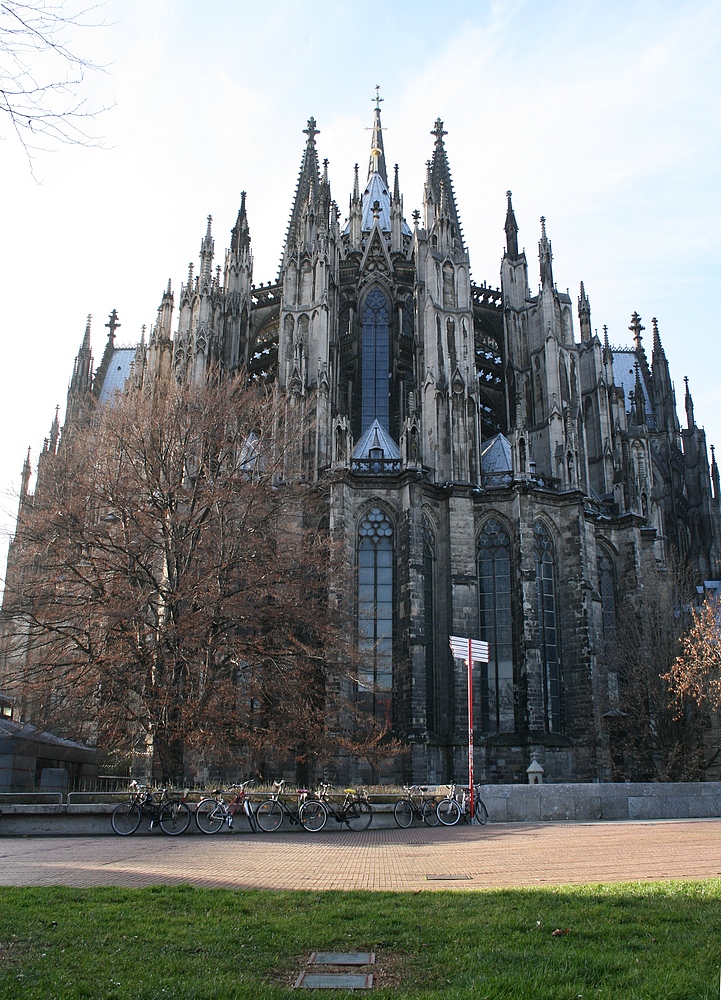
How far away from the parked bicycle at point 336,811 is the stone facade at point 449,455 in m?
8.25

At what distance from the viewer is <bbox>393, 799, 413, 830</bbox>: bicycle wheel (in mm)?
18609

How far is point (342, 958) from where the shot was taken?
601 cm

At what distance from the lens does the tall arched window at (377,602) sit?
107 ft

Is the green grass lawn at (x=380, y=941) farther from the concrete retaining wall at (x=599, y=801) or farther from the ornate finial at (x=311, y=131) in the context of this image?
the ornate finial at (x=311, y=131)

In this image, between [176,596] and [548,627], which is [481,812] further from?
[548,627]

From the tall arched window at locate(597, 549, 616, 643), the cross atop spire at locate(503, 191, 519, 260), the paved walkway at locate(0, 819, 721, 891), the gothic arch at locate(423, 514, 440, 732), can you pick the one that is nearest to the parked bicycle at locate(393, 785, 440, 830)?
the paved walkway at locate(0, 819, 721, 891)

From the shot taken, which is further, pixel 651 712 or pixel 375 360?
pixel 375 360

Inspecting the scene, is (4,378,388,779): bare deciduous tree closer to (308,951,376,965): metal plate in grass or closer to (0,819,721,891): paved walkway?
(0,819,721,891): paved walkway

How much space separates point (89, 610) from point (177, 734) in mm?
3816

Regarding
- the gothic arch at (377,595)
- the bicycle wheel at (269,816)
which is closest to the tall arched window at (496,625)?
the gothic arch at (377,595)

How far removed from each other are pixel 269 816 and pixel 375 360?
2874 centimetres

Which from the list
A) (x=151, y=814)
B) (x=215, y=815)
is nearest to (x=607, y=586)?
(x=215, y=815)

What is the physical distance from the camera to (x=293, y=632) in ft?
79.5

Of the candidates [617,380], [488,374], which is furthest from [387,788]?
[617,380]
